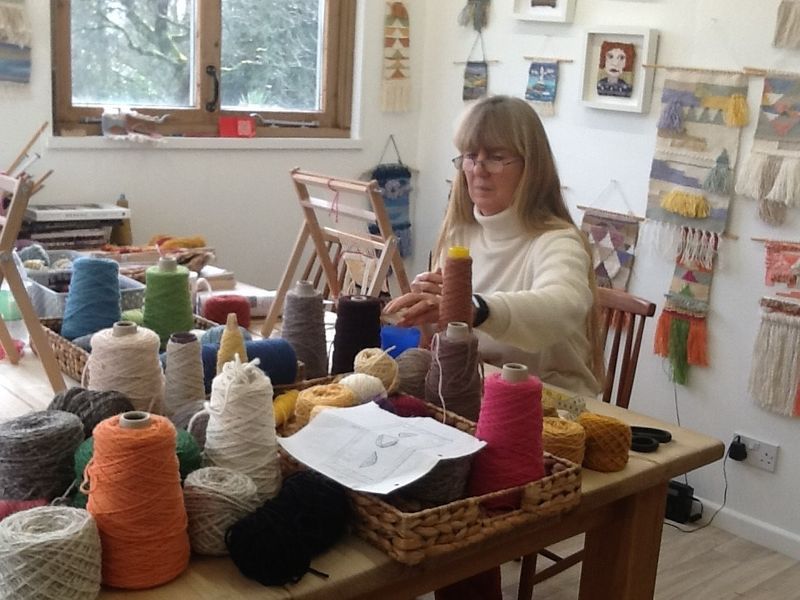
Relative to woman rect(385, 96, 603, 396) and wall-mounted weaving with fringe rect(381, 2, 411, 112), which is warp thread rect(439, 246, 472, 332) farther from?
wall-mounted weaving with fringe rect(381, 2, 411, 112)

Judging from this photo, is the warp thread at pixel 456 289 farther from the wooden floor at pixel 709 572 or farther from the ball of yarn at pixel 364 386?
the wooden floor at pixel 709 572

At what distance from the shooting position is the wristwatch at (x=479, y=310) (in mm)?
1824

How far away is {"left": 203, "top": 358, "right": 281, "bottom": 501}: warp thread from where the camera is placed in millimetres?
1232

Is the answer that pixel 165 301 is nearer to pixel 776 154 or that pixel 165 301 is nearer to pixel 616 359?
pixel 616 359

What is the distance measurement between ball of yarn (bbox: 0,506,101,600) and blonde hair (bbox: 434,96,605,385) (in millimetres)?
1342

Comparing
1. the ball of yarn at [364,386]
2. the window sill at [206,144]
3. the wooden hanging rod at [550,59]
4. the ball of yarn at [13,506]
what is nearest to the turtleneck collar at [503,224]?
the ball of yarn at [364,386]

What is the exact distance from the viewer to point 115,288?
197 cm

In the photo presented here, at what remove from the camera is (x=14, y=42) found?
3107mm

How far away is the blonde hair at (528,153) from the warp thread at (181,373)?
36.0 inches

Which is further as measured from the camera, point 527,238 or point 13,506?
point 527,238

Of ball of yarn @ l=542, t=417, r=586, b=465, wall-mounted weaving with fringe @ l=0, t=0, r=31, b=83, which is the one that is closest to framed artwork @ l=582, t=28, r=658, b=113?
wall-mounted weaving with fringe @ l=0, t=0, r=31, b=83

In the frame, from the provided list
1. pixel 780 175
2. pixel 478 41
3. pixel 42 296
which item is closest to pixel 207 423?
pixel 42 296

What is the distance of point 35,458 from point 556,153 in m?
2.76

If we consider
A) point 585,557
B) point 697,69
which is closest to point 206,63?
point 697,69
